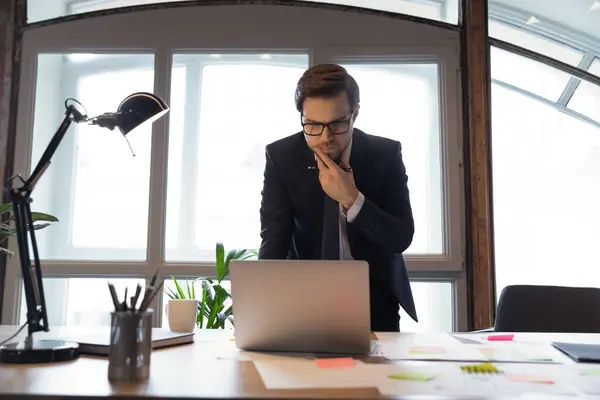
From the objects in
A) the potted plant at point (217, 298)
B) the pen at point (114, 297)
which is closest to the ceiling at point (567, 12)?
the potted plant at point (217, 298)

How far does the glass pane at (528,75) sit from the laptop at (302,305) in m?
2.91

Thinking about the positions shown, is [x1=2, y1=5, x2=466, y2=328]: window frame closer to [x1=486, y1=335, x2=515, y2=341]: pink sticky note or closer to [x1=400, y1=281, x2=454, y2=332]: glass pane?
[x1=400, y1=281, x2=454, y2=332]: glass pane

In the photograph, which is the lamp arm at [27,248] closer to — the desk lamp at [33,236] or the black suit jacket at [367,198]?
the desk lamp at [33,236]

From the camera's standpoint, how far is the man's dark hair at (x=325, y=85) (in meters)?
1.79

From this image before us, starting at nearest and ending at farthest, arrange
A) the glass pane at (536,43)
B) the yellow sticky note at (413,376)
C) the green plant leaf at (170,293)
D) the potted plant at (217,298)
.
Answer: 1. the yellow sticky note at (413,376)
2. the potted plant at (217,298)
3. the green plant leaf at (170,293)
4. the glass pane at (536,43)

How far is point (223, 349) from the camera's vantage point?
4.13 ft

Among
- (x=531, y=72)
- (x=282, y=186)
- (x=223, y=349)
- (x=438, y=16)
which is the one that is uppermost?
(x=438, y=16)

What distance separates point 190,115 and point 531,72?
2221mm

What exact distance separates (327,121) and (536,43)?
2496 millimetres

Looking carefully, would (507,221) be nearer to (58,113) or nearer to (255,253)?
(255,253)

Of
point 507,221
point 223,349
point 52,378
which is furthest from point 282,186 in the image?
point 507,221

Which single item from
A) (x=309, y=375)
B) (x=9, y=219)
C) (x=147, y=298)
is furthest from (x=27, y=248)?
(x=9, y=219)

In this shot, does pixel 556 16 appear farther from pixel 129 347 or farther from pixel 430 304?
pixel 129 347

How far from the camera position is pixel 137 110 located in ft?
4.11
